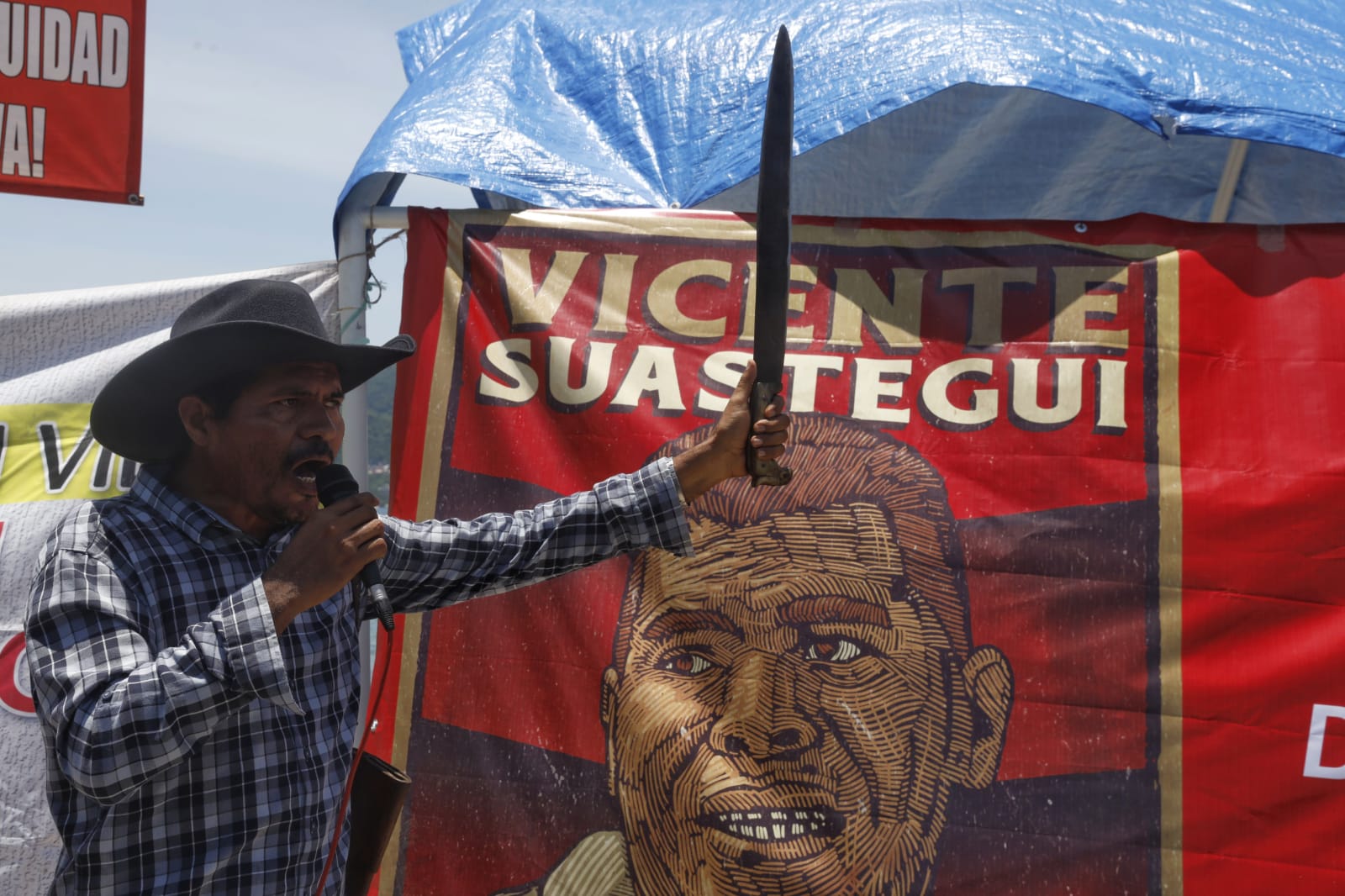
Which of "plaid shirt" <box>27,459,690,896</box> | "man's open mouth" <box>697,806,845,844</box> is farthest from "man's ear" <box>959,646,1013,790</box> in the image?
"plaid shirt" <box>27,459,690,896</box>

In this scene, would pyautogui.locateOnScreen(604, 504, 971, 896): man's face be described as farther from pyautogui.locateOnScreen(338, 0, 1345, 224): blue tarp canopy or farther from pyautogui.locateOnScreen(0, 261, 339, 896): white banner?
pyautogui.locateOnScreen(0, 261, 339, 896): white banner

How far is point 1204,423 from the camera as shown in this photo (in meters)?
2.90

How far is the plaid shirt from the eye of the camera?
4.94 feet

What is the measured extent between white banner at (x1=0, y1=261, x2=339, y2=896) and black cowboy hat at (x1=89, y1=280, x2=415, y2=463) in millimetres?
1478

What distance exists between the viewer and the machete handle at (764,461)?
192 centimetres

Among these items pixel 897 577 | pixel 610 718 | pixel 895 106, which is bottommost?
pixel 610 718

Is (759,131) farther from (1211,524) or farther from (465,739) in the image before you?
(465,739)

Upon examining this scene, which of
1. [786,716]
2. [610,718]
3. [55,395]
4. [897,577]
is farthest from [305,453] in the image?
[55,395]

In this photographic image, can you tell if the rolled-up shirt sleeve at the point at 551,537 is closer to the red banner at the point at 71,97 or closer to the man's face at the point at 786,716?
the man's face at the point at 786,716

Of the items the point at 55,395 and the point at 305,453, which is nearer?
the point at 305,453

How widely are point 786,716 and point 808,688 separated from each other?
0.09 m

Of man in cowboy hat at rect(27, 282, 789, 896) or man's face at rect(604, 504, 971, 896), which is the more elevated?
man in cowboy hat at rect(27, 282, 789, 896)

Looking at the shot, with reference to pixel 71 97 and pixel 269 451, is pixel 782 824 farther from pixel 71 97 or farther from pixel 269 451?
pixel 71 97

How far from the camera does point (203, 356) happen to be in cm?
187
